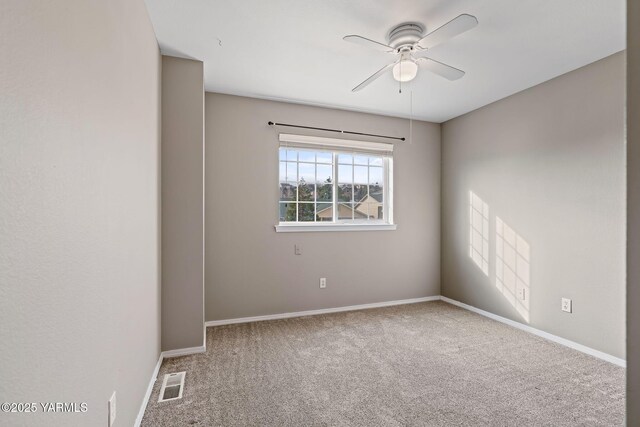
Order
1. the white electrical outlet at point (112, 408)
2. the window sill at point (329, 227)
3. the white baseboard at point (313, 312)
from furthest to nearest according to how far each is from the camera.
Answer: the window sill at point (329, 227), the white baseboard at point (313, 312), the white electrical outlet at point (112, 408)

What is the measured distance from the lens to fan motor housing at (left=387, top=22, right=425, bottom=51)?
212 centimetres

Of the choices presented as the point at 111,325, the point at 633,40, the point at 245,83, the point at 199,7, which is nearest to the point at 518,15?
the point at 633,40

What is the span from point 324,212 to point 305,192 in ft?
1.20

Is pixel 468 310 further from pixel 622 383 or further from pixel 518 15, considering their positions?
pixel 518 15

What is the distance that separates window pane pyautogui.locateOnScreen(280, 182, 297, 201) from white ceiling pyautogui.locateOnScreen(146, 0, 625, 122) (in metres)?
1.04

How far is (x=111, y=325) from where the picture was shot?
1.29 meters

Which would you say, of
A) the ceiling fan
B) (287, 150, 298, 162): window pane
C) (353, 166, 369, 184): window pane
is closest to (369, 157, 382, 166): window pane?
(353, 166, 369, 184): window pane

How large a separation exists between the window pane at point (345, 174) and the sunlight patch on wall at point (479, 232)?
1.59m

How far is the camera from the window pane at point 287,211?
367 cm

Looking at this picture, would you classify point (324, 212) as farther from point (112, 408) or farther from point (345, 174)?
point (112, 408)

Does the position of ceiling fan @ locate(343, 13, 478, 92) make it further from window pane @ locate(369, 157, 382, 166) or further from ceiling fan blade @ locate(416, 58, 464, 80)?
window pane @ locate(369, 157, 382, 166)

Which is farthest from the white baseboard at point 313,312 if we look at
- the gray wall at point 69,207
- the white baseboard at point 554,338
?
the gray wall at point 69,207

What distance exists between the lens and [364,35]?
7.41 ft

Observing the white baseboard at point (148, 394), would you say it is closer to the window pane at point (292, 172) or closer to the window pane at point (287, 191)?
the window pane at point (287, 191)
